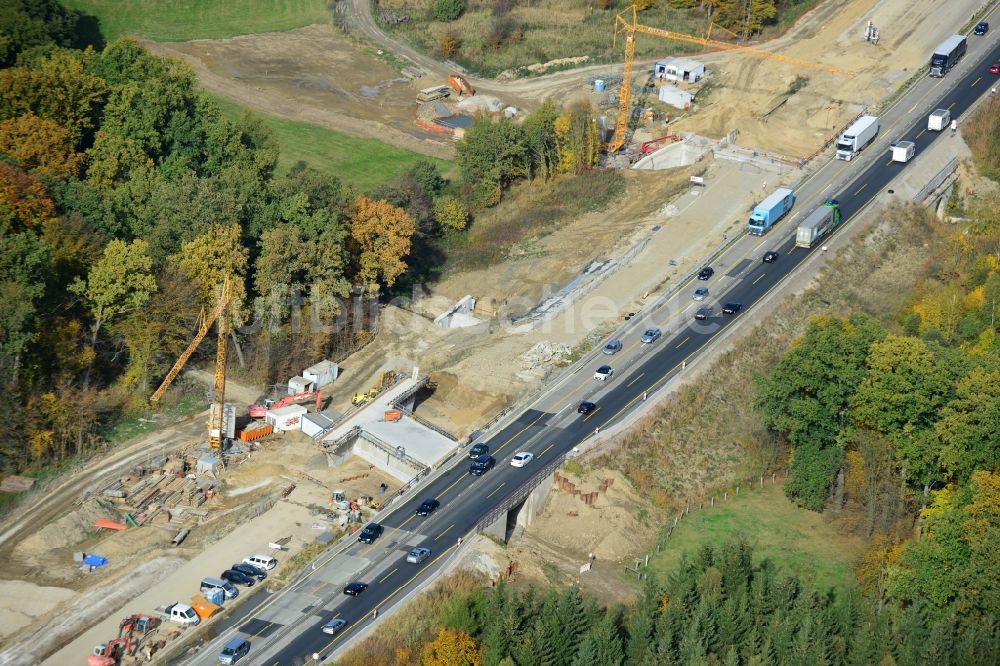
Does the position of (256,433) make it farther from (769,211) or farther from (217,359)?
(769,211)

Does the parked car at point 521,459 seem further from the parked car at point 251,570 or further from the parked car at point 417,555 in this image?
the parked car at point 251,570

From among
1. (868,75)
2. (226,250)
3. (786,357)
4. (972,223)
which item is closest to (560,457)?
(786,357)

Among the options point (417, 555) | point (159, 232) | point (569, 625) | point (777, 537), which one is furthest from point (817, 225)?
point (159, 232)

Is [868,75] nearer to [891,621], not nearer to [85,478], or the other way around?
[891,621]

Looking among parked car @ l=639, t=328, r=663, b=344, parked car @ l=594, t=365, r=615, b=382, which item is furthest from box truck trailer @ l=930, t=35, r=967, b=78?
parked car @ l=594, t=365, r=615, b=382

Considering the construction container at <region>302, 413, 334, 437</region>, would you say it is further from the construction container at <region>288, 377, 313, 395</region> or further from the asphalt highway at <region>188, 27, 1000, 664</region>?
the asphalt highway at <region>188, 27, 1000, 664</region>
